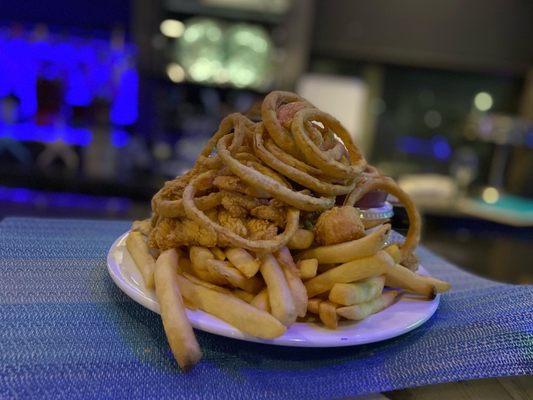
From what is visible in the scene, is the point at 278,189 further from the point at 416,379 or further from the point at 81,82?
the point at 81,82

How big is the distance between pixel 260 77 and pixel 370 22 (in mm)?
1100

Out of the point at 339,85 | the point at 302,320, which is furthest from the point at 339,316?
the point at 339,85

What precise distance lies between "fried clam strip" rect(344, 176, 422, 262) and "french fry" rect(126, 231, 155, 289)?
0.46 metres

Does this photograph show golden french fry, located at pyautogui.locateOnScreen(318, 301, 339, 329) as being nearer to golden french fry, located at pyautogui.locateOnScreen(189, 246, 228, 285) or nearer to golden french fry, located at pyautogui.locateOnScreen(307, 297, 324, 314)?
golden french fry, located at pyautogui.locateOnScreen(307, 297, 324, 314)

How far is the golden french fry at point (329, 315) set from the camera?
84 cm

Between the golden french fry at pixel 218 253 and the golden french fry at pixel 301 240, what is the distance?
14 centimetres

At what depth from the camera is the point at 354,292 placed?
2.78 feet

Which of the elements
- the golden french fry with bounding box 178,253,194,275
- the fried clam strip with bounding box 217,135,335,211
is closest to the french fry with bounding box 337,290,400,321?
the fried clam strip with bounding box 217,135,335,211

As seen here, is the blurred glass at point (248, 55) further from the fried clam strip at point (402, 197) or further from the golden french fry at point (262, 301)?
the golden french fry at point (262, 301)

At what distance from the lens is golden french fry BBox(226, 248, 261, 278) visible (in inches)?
33.6

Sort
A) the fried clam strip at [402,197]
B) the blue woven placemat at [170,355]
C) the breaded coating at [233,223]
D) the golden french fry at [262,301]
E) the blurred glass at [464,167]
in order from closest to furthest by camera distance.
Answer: the blue woven placemat at [170,355] < the golden french fry at [262,301] < the breaded coating at [233,223] < the fried clam strip at [402,197] < the blurred glass at [464,167]

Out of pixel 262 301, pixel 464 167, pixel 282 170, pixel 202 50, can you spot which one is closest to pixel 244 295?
pixel 262 301

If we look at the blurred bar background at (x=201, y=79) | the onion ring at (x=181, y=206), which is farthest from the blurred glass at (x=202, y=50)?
the onion ring at (x=181, y=206)

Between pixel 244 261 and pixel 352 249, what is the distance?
8.2 inches
